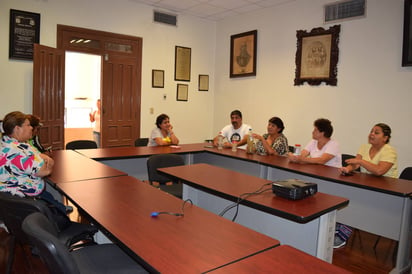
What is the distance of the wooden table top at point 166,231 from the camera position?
50.5 inches

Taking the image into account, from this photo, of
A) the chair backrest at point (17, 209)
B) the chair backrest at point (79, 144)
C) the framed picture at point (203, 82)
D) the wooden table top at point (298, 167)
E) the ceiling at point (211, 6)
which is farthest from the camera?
the framed picture at point (203, 82)

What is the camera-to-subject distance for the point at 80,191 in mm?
2168

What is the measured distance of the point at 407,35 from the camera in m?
4.09

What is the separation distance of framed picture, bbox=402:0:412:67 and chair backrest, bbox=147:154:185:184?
3.20m

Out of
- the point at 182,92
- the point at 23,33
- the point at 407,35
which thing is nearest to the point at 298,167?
the point at 407,35

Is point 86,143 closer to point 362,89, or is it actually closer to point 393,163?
point 393,163

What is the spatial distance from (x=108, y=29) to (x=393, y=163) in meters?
4.85

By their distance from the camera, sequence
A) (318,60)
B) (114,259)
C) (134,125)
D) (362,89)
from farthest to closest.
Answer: (134,125), (318,60), (362,89), (114,259)

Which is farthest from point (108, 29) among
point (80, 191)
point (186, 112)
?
point (80, 191)

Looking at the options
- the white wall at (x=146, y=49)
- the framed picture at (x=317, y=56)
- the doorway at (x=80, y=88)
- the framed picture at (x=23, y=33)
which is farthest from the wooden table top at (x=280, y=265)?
the doorway at (x=80, y=88)

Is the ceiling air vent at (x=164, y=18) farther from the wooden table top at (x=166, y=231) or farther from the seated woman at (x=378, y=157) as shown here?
the wooden table top at (x=166, y=231)

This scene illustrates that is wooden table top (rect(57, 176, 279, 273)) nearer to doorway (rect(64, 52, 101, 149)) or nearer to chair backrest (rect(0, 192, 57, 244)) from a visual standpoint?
chair backrest (rect(0, 192, 57, 244))

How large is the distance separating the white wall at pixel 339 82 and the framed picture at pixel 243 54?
12 cm

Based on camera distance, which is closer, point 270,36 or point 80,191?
point 80,191
